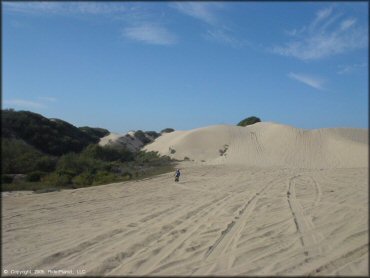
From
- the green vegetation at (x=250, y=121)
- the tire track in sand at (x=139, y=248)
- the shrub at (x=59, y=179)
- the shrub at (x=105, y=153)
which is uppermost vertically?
the green vegetation at (x=250, y=121)

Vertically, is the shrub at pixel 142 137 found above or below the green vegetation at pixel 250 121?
below

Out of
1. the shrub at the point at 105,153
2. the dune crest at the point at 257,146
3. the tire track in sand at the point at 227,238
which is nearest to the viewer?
the tire track in sand at the point at 227,238

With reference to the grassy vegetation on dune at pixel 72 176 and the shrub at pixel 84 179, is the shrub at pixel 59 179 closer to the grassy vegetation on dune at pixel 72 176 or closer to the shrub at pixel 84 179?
the grassy vegetation on dune at pixel 72 176

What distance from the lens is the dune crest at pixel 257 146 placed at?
3088cm

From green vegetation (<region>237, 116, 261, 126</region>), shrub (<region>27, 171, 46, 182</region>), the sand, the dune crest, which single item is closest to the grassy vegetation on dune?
shrub (<region>27, 171, 46, 182</region>)

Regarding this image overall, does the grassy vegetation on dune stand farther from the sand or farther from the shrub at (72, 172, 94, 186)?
the sand

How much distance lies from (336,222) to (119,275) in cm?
230

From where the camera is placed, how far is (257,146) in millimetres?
41125

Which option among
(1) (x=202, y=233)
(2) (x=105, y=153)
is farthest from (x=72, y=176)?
(1) (x=202, y=233)

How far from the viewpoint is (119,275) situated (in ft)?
15.7

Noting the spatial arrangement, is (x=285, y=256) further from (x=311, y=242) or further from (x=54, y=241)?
(x=54, y=241)

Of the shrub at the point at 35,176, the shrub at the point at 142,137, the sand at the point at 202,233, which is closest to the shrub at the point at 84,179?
the shrub at the point at 35,176

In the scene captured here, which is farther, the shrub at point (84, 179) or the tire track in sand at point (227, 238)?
the shrub at point (84, 179)

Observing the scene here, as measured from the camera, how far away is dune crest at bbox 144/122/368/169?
30877 millimetres
